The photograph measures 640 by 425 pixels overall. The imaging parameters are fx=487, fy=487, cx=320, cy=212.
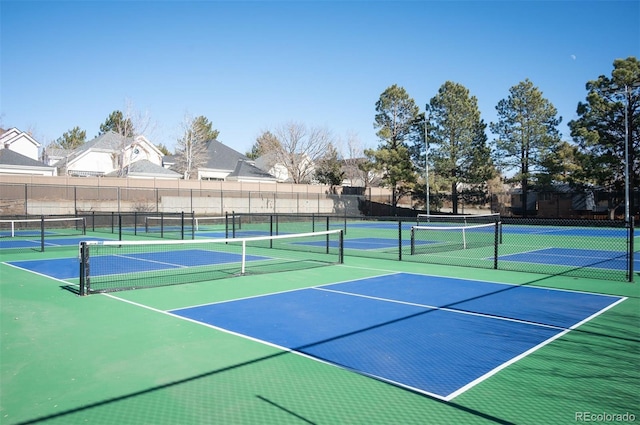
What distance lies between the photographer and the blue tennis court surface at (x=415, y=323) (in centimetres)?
552

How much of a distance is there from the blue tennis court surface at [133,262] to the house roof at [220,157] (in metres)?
45.3

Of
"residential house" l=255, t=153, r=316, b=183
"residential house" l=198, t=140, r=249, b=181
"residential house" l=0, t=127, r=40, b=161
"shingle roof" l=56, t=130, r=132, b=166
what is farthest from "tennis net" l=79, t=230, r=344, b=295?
"residential house" l=0, t=127, r=40, b=161

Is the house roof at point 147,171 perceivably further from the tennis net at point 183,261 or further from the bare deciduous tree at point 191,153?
the tennis net at point 183,261

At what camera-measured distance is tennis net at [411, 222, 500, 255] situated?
1694cm

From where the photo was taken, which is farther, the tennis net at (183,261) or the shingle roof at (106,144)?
the shingle roof at (106,144)

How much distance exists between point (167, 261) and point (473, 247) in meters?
11.8

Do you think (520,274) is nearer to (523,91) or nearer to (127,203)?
(127,203)

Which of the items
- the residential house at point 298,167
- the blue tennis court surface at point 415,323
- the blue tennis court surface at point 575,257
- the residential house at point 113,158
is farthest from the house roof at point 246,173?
the blue tennis court surface at point 415,323

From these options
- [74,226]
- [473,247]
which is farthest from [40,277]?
[74,226]

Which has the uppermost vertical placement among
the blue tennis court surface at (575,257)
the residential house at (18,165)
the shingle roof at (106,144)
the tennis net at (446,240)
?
the shingle roof at (106,144)

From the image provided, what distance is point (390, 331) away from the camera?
22.9 ft

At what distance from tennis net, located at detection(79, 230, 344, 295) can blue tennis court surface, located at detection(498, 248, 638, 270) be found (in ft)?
21.4

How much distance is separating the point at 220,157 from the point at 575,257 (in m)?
52.6

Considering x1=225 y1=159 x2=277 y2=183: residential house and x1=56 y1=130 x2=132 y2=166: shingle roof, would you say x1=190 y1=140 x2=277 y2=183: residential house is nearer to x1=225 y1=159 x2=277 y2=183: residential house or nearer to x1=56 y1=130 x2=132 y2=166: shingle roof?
x1=225 y1=159 x2=277 y2=183: residential house
